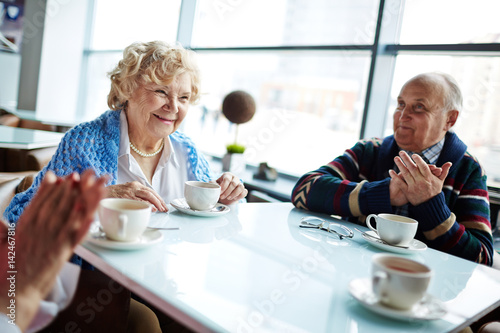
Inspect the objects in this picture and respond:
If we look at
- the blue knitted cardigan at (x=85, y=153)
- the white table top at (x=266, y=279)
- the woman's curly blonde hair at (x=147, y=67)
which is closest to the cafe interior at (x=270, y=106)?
the white table top at (x=266, y=279)

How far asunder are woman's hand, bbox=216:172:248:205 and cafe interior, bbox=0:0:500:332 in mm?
50

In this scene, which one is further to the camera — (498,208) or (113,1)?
(113,1)

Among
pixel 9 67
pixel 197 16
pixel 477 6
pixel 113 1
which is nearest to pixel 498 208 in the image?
pixel 477 6

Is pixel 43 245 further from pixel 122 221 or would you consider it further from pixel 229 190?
pixel 229 190

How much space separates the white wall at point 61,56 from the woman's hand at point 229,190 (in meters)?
4.67

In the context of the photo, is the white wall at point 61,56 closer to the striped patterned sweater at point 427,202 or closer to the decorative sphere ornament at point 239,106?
the decorative sphere ornament at point 239,106

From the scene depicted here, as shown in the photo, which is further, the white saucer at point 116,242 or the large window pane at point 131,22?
the large window pane at point 131,22

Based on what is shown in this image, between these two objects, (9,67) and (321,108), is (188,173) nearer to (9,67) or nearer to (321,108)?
(321,108)

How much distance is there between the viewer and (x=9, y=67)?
5812mm

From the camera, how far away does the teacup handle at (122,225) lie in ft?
2.83

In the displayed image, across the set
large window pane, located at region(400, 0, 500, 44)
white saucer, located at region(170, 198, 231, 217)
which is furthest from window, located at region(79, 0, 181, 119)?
white saucer, located at region(170, 198, 231, 217)

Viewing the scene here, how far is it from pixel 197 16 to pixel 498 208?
11.5 ft

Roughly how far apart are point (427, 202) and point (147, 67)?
117 centimetres

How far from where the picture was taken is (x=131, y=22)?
18.6 ft
